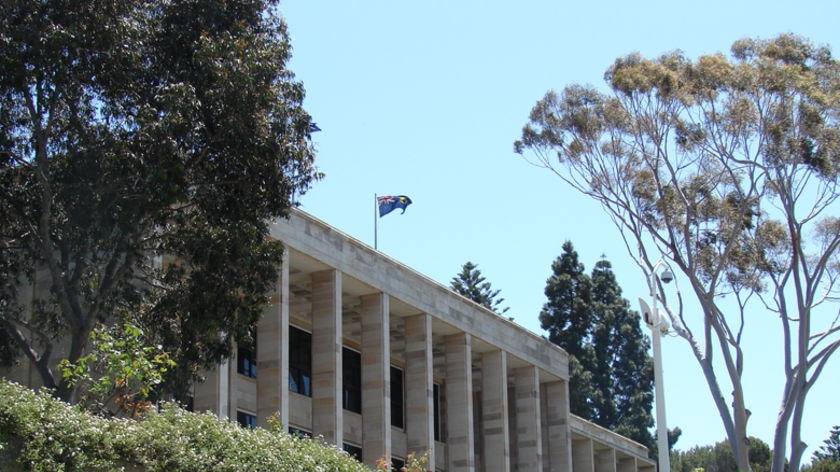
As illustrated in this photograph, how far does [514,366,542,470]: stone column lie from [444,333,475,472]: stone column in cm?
480

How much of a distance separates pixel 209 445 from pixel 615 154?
1869 centimetres

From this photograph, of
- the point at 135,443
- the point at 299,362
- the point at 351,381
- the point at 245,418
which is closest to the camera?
the point at 135,443

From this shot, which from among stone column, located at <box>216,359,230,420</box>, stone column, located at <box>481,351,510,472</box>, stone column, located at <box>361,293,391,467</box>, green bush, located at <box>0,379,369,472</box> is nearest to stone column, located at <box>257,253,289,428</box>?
stone column, located at <box>216,359,230,420</box>

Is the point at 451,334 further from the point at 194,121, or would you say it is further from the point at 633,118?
the point at 194,121

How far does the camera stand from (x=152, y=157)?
1886 centimetres

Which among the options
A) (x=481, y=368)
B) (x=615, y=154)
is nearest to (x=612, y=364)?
(x=481, y=368)

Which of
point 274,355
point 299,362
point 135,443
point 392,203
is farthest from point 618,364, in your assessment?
point 135,443

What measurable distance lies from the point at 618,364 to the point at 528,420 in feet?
85.9

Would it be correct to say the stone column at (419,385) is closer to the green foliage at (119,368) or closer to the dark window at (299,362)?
the dark window at (299,362)

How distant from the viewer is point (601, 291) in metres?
67.2

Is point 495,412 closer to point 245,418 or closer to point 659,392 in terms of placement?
point 245,418

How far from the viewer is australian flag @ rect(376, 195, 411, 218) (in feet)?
131

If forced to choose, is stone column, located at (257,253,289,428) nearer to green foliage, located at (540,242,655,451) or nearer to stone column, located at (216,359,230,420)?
stone column, located at (216,359,230,420)

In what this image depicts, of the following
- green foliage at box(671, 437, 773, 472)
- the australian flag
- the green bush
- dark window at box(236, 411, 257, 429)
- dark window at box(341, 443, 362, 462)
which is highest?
the australian flag
